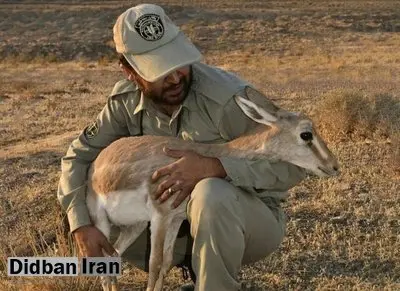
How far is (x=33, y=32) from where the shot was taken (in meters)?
47.5

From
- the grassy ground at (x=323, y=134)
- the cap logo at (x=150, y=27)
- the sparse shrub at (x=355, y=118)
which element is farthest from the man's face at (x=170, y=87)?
the sparse shrub at (x=355, y=118)

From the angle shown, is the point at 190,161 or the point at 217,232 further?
the point at 190,161

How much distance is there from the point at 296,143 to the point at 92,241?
4.37ft

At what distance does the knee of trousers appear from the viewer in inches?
144

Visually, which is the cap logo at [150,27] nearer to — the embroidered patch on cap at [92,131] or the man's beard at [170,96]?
the man's beard at [170,96]

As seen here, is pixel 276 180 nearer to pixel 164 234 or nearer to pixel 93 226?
pixel 164 234

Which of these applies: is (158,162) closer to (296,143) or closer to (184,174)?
(184,174)

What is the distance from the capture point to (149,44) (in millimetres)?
4027

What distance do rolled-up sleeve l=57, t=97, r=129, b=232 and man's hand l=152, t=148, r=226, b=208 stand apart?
25.3 inches

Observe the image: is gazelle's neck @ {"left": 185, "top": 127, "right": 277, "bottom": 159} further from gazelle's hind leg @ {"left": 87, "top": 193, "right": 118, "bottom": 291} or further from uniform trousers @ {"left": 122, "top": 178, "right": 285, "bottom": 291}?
gazelle's hind leg @ {"left": 87, "top": 193, "right": 118, "bottom": 291}

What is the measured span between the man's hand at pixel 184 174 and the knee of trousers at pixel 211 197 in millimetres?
70

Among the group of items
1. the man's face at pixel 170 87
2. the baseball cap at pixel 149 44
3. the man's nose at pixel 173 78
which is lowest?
the man's face at pixel 170 87

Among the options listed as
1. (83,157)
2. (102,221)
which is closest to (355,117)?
(83,157)

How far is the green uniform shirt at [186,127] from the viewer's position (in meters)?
4.16
